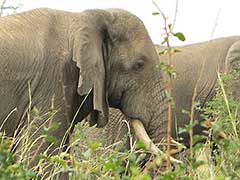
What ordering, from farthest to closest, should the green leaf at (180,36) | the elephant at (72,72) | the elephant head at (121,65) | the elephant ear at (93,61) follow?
the elephant head at (121,65) < the elephant ear at (93,61) < the elephant at (72,72) < the green leaf at (180,36)

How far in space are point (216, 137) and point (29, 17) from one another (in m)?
2.91

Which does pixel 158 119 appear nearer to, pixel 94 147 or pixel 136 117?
pixel 136 117

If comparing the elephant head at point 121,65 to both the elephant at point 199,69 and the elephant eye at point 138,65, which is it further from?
the elephant at point 199,69

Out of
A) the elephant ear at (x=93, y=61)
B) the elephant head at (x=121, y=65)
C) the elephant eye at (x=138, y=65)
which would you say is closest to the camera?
the elephant ear at (x=93, y=61)

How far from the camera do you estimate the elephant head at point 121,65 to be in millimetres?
4855

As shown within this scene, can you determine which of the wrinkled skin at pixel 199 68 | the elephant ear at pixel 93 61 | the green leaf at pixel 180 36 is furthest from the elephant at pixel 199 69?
the green leaf at pixel 180 36

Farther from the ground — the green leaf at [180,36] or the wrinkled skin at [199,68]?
the green leaf at [180,36]

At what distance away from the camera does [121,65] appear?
512 cm

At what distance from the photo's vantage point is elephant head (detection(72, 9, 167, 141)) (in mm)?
4855

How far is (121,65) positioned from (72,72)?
0.48m

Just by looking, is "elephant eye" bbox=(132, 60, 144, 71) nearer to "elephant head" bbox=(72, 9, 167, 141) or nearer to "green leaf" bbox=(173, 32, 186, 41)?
"elephant head" bbox=(72, 9, 167, 141)

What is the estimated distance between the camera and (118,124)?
6973mm

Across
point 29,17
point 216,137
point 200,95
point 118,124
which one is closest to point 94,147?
point 216,137

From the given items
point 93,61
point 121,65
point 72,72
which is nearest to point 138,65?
point 121,65
